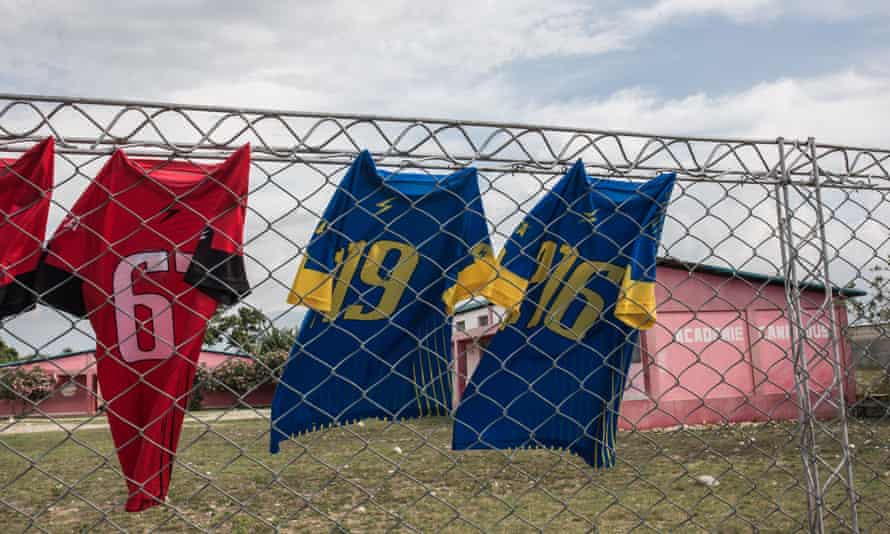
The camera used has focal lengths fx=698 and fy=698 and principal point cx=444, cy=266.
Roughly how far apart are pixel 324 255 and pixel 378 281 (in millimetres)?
154

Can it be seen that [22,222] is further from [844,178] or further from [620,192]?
[844,178]

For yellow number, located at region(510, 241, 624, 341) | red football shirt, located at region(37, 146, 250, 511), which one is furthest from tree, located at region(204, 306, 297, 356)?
yellow number, located at region(510, 241, 624, 341)

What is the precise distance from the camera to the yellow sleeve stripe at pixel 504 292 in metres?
1.77

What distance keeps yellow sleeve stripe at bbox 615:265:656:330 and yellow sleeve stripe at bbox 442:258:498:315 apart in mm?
352

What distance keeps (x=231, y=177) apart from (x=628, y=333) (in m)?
1.10

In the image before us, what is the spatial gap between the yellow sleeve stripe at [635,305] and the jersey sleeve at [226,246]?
0.95 m

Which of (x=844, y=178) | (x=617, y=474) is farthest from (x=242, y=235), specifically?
(x=617, y=474)

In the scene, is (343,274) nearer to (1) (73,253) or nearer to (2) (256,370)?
(1) (73,253)

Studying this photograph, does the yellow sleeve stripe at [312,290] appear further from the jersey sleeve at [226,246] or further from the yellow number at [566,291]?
the yellow number at [566,291]

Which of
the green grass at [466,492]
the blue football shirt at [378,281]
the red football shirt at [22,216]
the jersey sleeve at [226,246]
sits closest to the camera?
the red football shirt at [22,216]

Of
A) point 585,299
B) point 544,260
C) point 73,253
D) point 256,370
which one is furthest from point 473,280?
point 256,370

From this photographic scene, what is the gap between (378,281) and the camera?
5.79 ft

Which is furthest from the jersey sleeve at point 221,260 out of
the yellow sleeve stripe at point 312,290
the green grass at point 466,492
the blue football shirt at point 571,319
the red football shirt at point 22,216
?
the blue football shirt at point 571,319

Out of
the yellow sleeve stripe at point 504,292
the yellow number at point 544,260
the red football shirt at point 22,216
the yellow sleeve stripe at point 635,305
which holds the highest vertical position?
the red football shirt at point 22,216
